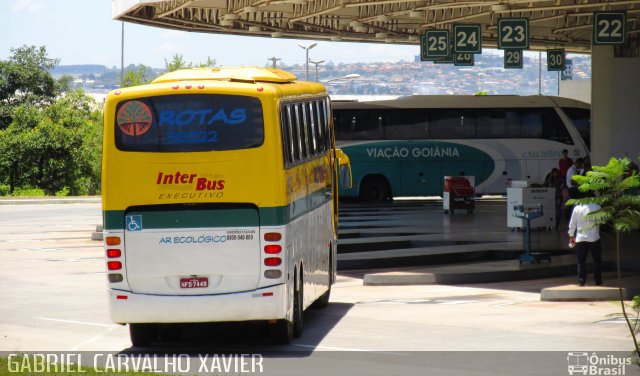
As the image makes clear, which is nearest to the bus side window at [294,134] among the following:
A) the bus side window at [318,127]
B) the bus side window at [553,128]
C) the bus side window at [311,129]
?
the bus side window at [311,129]

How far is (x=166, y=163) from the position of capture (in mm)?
14773

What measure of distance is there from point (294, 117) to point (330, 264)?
4105mm

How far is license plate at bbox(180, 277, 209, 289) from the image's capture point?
1476 cm

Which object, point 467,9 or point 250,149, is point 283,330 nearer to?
point 250,149

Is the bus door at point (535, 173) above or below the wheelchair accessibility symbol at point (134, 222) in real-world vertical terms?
below

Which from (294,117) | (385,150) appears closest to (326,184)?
(294,117)

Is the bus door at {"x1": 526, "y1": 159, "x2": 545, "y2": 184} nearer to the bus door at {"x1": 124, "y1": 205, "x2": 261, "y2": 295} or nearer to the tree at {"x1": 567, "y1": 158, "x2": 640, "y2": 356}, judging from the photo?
the bus door at {"x1": 124, "y1": 205, "x2": 261, "y2": 295}

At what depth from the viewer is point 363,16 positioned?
38250mm

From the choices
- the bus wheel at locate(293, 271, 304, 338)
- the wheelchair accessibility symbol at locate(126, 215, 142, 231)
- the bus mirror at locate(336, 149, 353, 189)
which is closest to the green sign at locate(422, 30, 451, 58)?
the bus mirror at locate(336, 149, 353, 189)

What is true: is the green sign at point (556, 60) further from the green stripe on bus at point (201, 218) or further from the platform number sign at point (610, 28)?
the green stripe on bus at point (201, 218)

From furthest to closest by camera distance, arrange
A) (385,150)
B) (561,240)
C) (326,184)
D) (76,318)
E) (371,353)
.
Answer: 1. (385,150)
2. (561,240)
3. (326,184)
4. (76,318)
5. (371,353)

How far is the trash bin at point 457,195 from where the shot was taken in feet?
130

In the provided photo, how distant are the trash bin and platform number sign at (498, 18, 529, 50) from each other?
338 inches

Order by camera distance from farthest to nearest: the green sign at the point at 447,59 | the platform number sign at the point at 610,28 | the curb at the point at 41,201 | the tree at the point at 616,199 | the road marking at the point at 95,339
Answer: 1. the curb at the point at 41,201
2. the green sign at the point at 447,59
3. the platform number sign at the point at 610,28
4. the road marking at the point at 95,339
5. the tree at the point at 616,199
